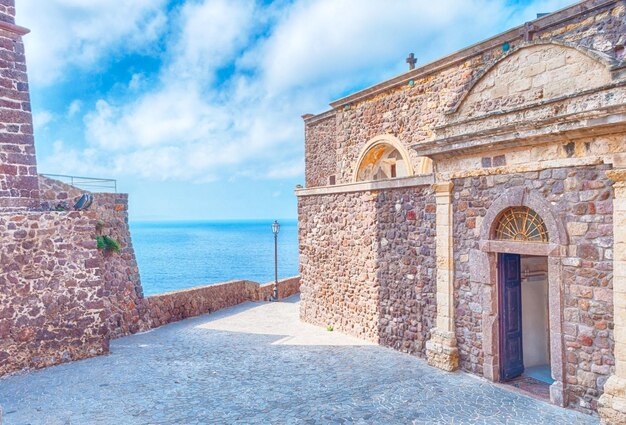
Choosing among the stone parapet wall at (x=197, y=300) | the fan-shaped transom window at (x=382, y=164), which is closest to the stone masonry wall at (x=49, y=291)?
the stone parapet wall at (x=197, y=300)

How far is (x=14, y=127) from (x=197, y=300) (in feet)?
23.2

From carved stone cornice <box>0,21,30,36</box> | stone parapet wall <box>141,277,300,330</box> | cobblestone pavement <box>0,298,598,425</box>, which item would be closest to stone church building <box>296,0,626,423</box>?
cobblestone pavement <box>0,298,598,425</box>

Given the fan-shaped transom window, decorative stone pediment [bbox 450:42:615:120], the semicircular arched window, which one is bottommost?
the semicircular arched window

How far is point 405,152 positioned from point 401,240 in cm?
351

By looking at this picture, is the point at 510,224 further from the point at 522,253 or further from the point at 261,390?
the point at 261,390

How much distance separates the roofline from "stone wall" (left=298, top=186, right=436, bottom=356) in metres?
3.45

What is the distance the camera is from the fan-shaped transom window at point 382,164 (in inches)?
484

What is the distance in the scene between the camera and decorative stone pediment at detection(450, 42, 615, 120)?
5.98 meters

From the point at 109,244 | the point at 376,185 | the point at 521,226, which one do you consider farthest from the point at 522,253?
the point at 109,244

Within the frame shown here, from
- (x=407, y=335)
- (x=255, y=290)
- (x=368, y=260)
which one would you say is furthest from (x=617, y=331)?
(x=255, y=290)

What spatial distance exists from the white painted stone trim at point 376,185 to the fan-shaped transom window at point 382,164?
6.70 feet

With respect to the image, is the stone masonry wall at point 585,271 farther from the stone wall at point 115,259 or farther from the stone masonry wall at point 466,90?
the stone wall at point 115,259

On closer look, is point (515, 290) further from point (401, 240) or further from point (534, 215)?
point (401, 240)

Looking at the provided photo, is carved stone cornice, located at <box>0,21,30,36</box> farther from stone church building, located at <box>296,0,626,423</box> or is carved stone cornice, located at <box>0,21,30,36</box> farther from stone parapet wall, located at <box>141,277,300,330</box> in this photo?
stone church building, located at <box>296,0,626,423</box>
